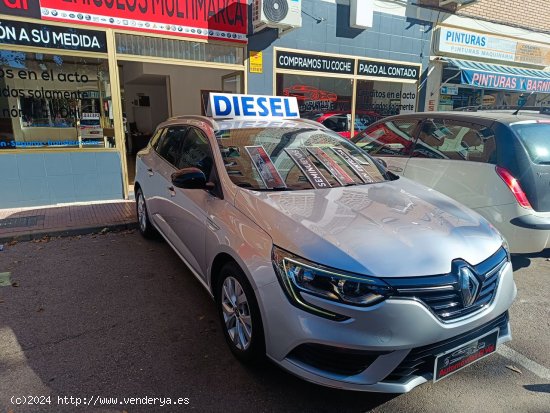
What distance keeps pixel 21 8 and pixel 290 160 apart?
563 cm

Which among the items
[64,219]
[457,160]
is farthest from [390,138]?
[64,219]

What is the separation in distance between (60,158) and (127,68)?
21.0 ft

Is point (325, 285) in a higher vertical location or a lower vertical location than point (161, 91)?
lower

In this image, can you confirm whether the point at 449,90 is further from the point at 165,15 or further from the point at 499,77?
the point at 165,15

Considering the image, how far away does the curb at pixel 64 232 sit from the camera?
5.16m

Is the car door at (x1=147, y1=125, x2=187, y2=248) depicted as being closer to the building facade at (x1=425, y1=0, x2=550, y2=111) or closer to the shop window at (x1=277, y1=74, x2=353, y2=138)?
the shop window at (x1=277, y1=74, x2=353, y2=138)

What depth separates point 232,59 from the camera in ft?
25.7

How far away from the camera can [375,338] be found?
76.6 inches

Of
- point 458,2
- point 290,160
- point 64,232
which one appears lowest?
point 64,232

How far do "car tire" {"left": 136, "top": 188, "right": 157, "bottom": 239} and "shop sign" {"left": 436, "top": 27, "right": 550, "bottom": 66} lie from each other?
28.5 feet

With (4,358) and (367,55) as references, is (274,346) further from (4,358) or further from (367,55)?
(367,55)

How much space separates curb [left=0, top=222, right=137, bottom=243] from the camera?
516 cm

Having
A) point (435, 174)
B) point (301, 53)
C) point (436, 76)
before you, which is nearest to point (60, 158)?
point (301, 53)

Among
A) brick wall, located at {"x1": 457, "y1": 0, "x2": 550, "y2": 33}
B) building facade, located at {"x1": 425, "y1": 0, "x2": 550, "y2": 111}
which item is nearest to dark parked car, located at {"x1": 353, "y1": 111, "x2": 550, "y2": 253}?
building facade, located at {"x1": 425, "y1": 0, "x2": 550, "y2": 111}
